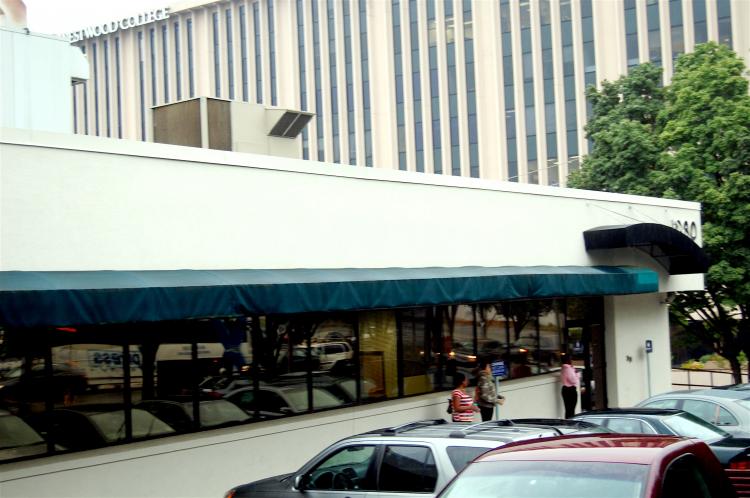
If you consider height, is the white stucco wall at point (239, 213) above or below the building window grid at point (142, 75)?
below

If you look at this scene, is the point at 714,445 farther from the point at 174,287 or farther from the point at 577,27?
the point at 577,27

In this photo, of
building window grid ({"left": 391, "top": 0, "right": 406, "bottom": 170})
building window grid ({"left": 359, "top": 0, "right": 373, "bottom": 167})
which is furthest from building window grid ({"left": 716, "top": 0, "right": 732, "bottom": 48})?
building window grid ({"left": 359, "top": 0, "right": 373, "bottom": 167})

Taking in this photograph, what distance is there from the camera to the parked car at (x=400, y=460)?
27.7ft

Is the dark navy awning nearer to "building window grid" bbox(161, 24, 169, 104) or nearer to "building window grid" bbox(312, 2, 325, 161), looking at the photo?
"building window grid" bbox(312, 2, 325, 161)

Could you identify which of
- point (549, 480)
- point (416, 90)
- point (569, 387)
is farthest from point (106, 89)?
point (549, 480)

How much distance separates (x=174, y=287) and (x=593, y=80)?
2194 inches

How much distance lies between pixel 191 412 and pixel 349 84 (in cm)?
5996

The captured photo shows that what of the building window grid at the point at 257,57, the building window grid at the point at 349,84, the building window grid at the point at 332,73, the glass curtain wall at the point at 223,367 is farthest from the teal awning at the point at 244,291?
the building window grid at the point at 257,57

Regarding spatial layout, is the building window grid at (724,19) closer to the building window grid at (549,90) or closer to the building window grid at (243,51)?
the building window grid at (549,90)

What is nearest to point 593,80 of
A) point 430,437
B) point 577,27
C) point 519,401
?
point 577,27

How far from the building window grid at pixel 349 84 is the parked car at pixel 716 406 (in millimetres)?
57327

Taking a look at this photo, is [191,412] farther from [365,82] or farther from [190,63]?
[190,63]

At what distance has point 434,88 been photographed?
67750mm

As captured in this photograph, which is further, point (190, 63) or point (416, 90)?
point (190, 63)
